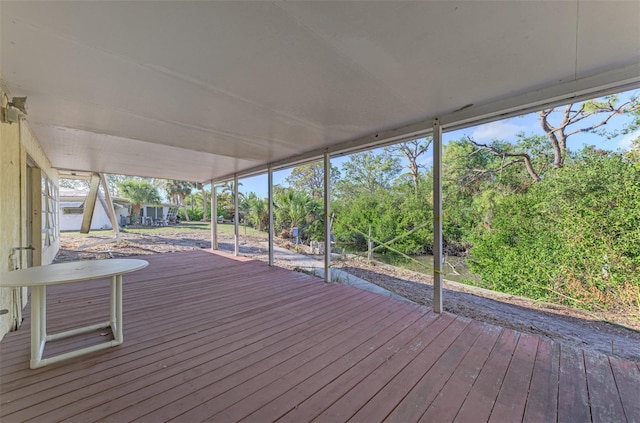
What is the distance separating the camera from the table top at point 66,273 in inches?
64.2

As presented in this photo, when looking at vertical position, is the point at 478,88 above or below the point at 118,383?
above

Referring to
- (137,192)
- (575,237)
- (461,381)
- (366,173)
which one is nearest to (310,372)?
(461,381)

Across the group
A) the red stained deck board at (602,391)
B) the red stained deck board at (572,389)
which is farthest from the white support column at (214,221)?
the red stained deck board at (602,391)

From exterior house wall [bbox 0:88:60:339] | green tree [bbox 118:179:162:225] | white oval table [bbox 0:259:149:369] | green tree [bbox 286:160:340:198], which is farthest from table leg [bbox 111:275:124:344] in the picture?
green tree [bbox 118:179:162:225]

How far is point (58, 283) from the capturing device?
1.66m

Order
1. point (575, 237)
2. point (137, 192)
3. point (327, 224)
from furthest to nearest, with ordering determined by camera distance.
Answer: point (137, 192)
point (327, 224)
point (575, 237)

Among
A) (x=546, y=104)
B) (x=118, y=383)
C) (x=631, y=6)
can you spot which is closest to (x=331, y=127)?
(x=546, y=104)

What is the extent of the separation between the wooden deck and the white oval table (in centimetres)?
8

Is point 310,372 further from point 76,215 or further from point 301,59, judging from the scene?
point 76,215

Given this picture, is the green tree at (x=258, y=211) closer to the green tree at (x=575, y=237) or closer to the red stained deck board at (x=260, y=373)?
the green tree at (x=575, y=237)

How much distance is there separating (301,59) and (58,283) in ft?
7.44

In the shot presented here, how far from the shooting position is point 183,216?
22.5 m

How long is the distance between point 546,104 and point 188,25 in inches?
114

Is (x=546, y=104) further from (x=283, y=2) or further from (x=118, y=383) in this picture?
(x=118, y=383)
